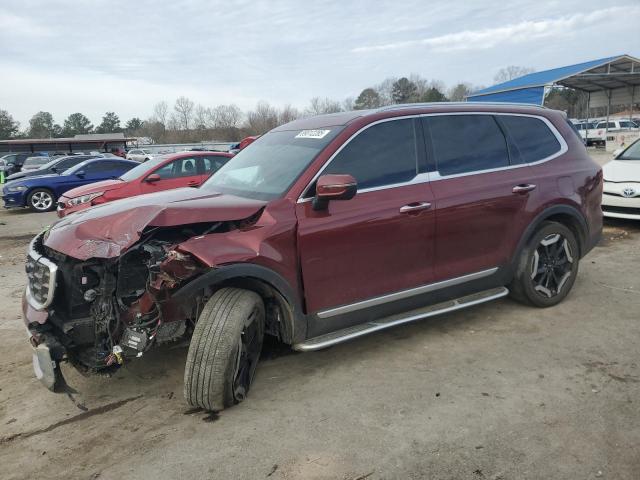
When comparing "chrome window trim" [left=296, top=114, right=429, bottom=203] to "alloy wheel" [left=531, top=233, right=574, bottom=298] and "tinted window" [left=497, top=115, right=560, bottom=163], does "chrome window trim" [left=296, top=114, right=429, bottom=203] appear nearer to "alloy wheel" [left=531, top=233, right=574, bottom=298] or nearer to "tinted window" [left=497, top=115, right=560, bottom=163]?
"tinted window" [left=497, top=115, right=560, bottom=163]

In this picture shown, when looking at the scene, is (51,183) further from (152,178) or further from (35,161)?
(35,161)

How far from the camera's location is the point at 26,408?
130 inches

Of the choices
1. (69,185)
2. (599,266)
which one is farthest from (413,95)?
(599,266)

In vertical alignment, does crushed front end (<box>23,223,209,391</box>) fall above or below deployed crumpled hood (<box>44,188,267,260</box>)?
below

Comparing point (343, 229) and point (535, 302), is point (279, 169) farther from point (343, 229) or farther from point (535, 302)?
point (535, 302)

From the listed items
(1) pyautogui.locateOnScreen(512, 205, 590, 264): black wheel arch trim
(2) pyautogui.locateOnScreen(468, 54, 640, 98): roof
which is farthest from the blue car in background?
(2) pyautogui.locateOnScreen(468, 54, 640, 98): roof

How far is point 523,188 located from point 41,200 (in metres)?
13.3

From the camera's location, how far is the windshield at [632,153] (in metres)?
8.52

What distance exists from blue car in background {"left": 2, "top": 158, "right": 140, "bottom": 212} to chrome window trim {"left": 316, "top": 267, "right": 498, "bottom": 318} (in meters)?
11.5

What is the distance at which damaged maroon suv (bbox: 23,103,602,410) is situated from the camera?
2.96m

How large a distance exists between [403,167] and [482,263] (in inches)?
43.0

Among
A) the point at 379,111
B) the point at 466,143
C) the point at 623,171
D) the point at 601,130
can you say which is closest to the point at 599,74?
the point at 601,130

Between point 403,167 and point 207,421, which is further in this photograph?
point 403,167

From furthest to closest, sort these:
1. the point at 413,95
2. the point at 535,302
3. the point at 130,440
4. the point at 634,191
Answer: the point at 413,95 < the point at 634,191 < the point at 535,302 < the point at 130,440
